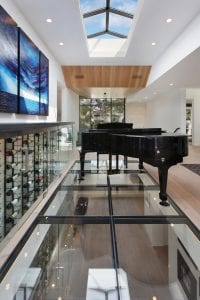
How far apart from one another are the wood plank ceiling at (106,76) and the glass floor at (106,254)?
18.2 ft

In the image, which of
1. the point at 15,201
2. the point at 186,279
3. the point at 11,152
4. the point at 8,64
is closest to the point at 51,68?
the point at 8,64

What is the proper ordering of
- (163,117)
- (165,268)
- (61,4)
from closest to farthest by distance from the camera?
(165,268)
(61,4)
(163,117)

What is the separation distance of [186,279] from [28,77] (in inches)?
168

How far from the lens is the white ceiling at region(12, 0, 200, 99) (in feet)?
14.9

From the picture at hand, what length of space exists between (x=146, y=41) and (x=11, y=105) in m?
3.95

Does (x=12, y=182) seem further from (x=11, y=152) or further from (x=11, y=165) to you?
(x=11, y=152)

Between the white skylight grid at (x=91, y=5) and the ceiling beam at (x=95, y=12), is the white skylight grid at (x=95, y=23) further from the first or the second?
the white skylight grid at (x=91, y=5)

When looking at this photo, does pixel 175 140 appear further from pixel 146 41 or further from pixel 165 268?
pixel 146 41

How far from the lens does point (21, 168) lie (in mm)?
3387

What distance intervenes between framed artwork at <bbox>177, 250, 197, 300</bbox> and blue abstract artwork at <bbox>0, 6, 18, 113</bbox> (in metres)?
3.19

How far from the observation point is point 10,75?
411cm

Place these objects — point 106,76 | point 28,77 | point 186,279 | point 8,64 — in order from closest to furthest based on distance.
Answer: point 186,279 < point 8,64 < point 28,77 < point 106,76

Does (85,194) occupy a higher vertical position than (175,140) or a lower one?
lower

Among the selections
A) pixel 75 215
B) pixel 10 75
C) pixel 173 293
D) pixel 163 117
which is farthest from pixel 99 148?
pixel 163 117
